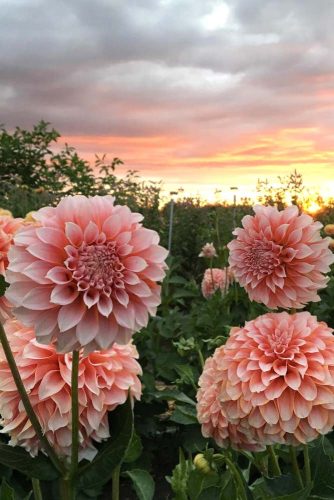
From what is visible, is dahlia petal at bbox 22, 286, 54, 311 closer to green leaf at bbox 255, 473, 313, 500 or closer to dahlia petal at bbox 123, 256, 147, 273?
dahlia petal at bbox 123, 256, 147, 273

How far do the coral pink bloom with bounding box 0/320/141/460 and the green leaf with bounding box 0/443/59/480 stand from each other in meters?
0.02

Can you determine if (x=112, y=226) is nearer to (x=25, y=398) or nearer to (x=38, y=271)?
(x=38, y=271)

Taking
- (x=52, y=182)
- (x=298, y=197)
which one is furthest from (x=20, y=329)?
(x=52, y=182)

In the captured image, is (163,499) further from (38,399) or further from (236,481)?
(38,399)

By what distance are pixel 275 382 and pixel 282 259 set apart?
0.88 ft

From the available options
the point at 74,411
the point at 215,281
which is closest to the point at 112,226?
the point at 74,411

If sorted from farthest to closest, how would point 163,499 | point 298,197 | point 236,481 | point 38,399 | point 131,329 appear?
point 298,197 → point 163,499 → point 236,481 → point 38,399 → point 131,329

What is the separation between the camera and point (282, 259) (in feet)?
4.43

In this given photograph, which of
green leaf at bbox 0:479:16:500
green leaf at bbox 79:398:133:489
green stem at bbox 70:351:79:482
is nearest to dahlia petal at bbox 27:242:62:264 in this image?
green stem at bbox 70:351:79:482

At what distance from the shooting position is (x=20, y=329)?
127cm

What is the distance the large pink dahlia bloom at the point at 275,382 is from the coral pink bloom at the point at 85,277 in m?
0.36

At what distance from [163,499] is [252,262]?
1.47m

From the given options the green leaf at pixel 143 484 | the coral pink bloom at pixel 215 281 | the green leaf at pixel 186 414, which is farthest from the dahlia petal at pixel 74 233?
the coral pink bloom at pixel 215 281

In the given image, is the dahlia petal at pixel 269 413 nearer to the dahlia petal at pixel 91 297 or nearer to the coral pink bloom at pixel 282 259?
the coral pink bloom at pixel 282 259
